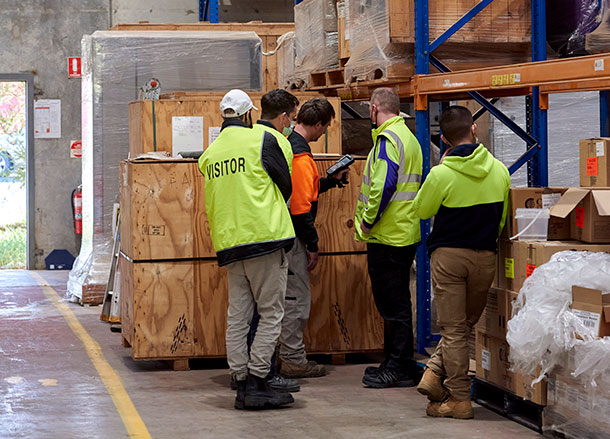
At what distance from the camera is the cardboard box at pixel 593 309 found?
492cm

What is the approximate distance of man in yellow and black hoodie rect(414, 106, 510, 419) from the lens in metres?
5.84

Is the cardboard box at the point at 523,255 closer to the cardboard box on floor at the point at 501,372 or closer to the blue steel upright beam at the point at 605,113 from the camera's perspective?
the cardboard box on floor at the point at 501,372

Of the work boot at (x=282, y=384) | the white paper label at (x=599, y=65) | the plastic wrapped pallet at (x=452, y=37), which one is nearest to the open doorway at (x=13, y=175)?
the plastic wrapped pallet at (x=452, y=37)

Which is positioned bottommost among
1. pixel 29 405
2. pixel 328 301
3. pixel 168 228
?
pixel 29 405

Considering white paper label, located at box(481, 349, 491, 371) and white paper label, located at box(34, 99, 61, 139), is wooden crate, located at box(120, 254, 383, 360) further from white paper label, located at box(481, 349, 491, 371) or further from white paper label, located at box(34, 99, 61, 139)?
white paper label, located at box(34, 99, 61, 139)

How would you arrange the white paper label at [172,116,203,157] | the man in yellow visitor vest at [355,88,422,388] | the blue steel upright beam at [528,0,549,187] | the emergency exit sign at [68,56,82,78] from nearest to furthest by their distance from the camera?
the man in yellow visitor vest at [355,88,422,388]
the blue steel upright beam at [528,0,549,187]
the white paper label at [172,116,203,157]
the emergency exit sign at [68,56,82,78]

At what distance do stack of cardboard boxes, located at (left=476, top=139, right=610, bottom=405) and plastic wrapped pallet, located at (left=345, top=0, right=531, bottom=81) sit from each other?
1.80 m

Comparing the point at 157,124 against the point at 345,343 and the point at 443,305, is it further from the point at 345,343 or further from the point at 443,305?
the point at 443,305

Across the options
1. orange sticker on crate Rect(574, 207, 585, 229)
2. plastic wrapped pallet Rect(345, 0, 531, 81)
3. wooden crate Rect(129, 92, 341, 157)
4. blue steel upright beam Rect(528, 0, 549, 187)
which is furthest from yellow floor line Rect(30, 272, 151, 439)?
blue steel upright beam Rect(528, 0, 549, 187)

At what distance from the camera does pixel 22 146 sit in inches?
639

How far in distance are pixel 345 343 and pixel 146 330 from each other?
159 cm

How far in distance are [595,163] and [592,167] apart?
0.15 ft

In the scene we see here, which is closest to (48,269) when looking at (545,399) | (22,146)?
(22,146)

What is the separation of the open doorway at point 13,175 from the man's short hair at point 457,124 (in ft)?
37.2
